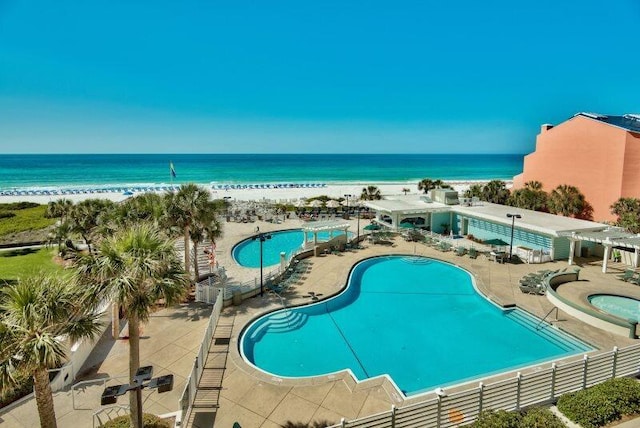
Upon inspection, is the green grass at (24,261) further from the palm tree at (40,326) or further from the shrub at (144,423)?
the palm tree at (40,326)

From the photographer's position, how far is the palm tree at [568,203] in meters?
26.9

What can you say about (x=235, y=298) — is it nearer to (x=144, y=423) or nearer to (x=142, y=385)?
(x=144, y=423)

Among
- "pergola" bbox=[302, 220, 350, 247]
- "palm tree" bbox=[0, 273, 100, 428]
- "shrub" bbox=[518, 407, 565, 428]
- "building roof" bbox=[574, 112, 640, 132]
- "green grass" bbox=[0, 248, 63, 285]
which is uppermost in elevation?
"building roof" bbox=[574, 112, 640, 132]

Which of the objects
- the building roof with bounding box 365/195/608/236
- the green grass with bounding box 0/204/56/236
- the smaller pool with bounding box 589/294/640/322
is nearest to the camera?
the smaller pool with bounding box 589/294/640/322

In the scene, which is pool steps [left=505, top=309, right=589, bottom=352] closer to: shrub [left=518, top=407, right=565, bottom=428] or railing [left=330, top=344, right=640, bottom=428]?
railing [left=330, top=344, right=640, bottom=428]

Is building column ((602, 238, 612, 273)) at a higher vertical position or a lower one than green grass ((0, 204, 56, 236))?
lower

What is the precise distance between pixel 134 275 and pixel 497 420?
23.9 ft

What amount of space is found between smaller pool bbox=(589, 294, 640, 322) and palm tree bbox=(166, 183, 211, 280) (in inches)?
672

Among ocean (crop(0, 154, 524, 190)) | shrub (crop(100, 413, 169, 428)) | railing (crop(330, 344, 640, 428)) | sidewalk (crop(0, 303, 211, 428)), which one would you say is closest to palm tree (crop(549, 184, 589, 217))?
railing (crop(330, 344, 640, 428))

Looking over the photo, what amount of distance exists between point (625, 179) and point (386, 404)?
26703 millimetres

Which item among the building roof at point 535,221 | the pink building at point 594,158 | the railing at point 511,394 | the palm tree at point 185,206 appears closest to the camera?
the railing at point 511,394

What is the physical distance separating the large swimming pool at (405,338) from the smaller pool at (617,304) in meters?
3.69

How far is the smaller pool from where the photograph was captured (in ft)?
44.6

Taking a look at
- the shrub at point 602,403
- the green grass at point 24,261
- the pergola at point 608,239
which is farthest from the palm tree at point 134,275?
the pergola at point 608,239
